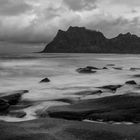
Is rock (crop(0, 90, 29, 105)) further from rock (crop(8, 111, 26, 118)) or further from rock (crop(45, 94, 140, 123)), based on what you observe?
rock (crop(45, 94, 140, 123))

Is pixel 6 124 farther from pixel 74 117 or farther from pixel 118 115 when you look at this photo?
pixel 118 115

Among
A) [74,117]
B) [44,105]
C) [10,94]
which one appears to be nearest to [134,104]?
[74,117]

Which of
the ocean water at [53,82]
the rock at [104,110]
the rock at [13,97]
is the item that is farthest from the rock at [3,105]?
the rock at [104,110]

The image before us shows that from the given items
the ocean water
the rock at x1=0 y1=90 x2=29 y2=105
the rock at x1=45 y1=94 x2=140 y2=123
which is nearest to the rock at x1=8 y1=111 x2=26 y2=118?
the ocean water

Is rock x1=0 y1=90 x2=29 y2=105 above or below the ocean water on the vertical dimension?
above

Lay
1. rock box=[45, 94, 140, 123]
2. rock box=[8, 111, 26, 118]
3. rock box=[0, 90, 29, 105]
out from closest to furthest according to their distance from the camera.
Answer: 1. rock box=[45, 94, 140, 123]
2. rock box=[8, 111, 26, 118]
3. rock box=[0, 90, 29, 105]

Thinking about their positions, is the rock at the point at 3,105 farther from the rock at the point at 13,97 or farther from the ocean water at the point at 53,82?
the rock at the point at 13,97

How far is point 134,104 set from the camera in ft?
42.5

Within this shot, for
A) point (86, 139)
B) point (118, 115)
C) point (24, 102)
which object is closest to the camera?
point (86, 139)

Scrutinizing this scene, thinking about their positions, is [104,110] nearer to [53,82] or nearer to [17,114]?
[17,114]

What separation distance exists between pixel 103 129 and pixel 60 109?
13.9 ft

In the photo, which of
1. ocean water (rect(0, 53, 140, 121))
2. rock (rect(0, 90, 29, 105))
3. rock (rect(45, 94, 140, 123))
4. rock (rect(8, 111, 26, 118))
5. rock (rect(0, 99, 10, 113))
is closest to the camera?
rock (rect(45, 94, 140, 123))

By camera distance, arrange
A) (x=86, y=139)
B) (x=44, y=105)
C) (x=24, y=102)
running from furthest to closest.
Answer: (x=24, y=102) → (x=44, y=105) → (x=86, y=139)

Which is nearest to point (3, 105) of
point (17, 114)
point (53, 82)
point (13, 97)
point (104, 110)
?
point (17, 114)
